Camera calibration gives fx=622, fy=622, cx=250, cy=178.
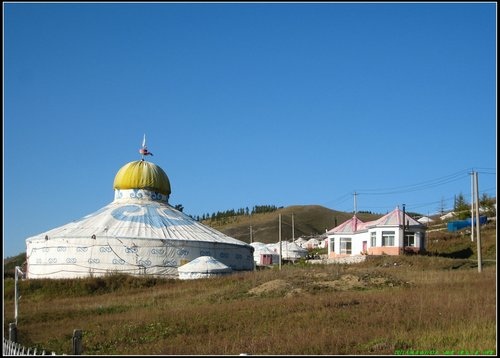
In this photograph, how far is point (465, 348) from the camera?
32.7ft

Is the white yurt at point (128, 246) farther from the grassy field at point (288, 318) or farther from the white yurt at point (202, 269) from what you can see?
the grassy field at point (288, 318)

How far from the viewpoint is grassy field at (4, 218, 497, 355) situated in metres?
11.1

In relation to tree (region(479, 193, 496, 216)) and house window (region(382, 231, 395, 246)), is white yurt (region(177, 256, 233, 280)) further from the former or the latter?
tree (region(479, 193, 496, 216))

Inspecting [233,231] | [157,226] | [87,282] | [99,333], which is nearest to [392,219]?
[157,226]

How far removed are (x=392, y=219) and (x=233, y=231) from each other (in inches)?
3034

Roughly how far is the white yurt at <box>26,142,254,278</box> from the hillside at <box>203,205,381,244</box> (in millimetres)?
66762

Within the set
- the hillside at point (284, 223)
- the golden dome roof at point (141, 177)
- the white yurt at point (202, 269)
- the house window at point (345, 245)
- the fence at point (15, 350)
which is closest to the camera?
the fence at point (15, 350)

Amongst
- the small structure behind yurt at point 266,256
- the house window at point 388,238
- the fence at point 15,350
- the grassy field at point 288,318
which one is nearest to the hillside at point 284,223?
the small structure behind yurt at point 266,256

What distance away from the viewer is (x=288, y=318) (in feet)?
49.6

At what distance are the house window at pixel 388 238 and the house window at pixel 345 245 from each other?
23.9 ft

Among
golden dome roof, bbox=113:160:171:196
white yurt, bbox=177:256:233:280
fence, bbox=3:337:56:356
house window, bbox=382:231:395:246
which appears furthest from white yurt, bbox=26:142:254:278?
fence, bbox=3:337:56:356

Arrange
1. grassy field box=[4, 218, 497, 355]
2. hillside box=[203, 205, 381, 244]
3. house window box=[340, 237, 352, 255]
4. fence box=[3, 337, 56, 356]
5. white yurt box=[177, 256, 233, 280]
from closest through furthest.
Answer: fence box=[3, 337, 56, 356] < grassy field box=[4, 218, 497, 355] < white yurt box=[177, 256, 233, 280] < house window box=[340, 237, 352, 255] < hillside box=[203, 205, 381, 244]

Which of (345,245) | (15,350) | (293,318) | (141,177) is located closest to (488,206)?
(345,245)

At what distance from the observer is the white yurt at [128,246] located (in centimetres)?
3534
